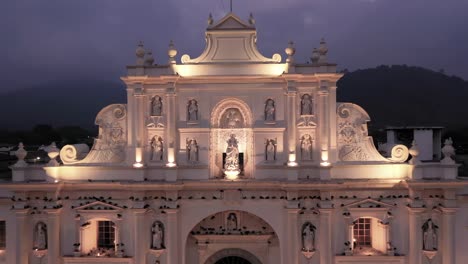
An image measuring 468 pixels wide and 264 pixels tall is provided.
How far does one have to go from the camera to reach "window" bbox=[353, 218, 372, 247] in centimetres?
1900

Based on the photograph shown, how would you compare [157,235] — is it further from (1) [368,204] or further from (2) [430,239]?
(2) [430,239]

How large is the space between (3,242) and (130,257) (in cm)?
491

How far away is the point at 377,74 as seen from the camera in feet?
226

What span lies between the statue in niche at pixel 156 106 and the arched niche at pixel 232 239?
4.23m

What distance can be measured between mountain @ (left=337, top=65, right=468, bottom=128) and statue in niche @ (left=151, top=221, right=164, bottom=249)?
36694mm

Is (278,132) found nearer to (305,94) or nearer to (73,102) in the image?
(305,94)

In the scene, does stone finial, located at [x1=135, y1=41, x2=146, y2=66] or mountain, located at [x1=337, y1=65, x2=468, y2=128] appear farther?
mountain, located at [x1=337, y1=65, x2=468, y2=128]

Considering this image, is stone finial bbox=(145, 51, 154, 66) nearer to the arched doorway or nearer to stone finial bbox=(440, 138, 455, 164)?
the arched doorway

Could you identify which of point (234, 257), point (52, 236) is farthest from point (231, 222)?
point (52, 236)

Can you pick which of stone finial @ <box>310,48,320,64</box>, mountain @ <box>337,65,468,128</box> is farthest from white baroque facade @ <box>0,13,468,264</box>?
mountain @ <box>337,65,468,128</box>

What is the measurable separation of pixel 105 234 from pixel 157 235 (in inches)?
96.8

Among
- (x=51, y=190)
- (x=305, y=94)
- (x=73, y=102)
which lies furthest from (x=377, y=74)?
(x=73, y=102)

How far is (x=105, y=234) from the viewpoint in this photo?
64.4ft

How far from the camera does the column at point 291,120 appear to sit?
1836 centimetres
